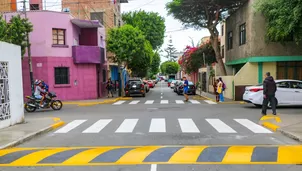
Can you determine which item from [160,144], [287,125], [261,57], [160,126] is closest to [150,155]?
[160,144]

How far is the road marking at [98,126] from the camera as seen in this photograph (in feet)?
34.7

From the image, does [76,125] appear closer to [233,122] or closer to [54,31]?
[233,122]

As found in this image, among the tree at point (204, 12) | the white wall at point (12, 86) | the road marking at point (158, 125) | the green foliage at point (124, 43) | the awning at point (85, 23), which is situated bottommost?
the road marking at point (158, 125)

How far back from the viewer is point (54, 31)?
2381 centimetres

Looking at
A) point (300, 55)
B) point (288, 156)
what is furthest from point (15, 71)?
point (300, 55)

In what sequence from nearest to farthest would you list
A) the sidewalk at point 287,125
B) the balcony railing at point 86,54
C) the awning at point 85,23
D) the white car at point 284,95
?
the sidewalk at point 287,125 → the white car at point 284,95 → the awning at point 85,23 → the balcony railing at point 86,54

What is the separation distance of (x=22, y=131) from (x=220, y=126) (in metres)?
6.71

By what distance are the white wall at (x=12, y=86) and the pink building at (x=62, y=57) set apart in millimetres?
12035

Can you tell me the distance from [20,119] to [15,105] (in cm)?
76

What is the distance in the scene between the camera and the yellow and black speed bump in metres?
6.49

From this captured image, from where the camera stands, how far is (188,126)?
1106 centimetres

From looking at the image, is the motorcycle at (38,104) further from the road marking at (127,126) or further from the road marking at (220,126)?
the road marking at (220,126)

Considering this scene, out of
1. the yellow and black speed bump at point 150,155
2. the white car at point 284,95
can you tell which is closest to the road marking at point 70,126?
the yellow and black speed bump at point 150,155

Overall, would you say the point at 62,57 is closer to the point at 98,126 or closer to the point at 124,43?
the point at 124,43
